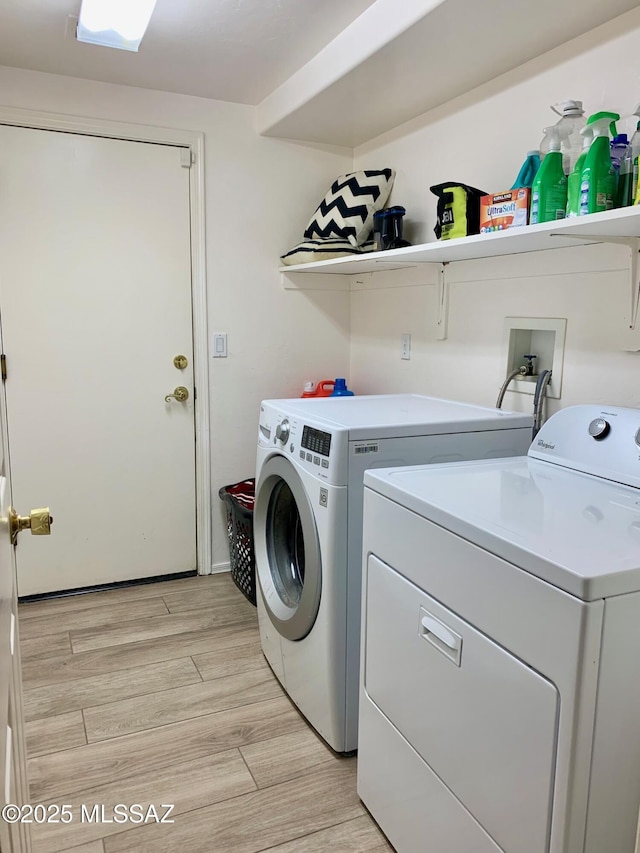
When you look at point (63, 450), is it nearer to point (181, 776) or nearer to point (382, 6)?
point (181, 776)

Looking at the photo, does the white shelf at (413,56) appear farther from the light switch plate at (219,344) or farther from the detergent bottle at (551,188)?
the light switch plate at (219,344)

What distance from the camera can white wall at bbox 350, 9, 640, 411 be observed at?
5.56 ft

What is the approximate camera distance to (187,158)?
2689 mm

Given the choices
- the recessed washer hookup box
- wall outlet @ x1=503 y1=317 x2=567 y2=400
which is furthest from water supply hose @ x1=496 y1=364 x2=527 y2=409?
the recessed washer hookup box

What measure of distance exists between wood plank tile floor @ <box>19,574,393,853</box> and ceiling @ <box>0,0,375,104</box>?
7.11 feet

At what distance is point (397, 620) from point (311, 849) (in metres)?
0.63

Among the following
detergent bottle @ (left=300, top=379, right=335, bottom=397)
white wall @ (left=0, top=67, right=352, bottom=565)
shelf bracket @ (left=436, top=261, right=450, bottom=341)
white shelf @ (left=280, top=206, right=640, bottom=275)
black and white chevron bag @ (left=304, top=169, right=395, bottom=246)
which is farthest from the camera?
detergent bottle @ (left=300, top=379, right=335, bottom=397)

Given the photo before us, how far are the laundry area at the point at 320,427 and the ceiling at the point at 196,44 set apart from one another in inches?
0.6

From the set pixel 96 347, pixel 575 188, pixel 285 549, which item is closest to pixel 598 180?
pixel 575 188

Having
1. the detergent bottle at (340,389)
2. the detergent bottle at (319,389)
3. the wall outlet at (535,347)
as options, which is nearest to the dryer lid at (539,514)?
the wall outlet at (535,347)

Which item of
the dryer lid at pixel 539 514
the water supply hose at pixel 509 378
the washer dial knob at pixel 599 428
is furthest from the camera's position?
the water supply hose at pixel 509 378

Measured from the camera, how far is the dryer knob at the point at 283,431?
1906 millimetres

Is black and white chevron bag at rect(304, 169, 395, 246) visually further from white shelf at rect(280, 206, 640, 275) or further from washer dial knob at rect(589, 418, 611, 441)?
washer dial knob at rect(589, 418, 611, 441)

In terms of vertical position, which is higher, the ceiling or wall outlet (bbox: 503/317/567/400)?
the ceiling
